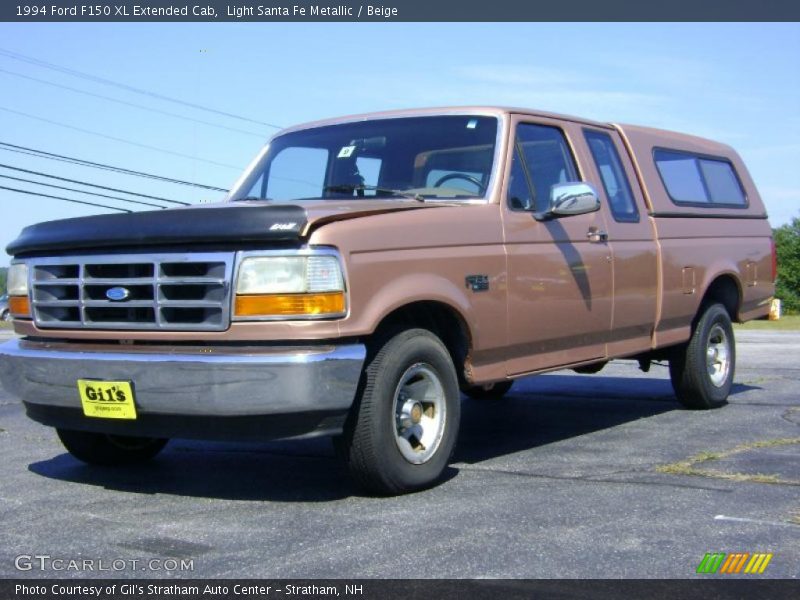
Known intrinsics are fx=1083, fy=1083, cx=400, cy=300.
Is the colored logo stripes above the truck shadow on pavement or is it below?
above

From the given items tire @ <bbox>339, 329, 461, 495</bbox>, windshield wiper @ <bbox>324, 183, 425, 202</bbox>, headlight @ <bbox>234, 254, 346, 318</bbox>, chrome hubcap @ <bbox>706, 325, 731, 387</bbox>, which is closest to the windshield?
windshield wiper @ <bbox>324, 183, 425, 202</bbox>

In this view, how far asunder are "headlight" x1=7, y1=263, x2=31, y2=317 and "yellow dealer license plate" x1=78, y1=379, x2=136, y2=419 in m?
0.77

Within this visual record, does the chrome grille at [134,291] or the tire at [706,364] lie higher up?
the chrome grille at [134,291]

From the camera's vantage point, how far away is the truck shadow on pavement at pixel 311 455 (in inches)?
216

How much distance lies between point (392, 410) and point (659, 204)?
11.3ft

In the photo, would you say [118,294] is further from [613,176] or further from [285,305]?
[613,176]

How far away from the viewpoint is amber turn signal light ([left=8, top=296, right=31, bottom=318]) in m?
5.63

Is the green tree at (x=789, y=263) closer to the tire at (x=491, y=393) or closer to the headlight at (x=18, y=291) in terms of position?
the tire at (x=491, y=393)

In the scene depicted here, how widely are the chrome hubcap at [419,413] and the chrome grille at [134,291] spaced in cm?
99

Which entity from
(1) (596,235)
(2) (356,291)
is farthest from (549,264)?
(2) (356,291)

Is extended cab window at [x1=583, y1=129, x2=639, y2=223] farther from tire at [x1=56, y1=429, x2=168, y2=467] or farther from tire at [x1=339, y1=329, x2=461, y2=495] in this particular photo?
tire at [x1=56, y1=429, x2=168, y2=467]

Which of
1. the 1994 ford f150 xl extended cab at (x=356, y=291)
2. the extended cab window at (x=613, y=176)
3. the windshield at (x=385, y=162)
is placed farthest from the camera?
the extended cab window at (x=613, y=176)

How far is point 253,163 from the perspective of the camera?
23.4 feet

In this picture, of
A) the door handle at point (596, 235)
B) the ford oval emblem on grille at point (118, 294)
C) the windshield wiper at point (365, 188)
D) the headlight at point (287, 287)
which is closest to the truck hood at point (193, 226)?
the headlight at point (287, 287)
